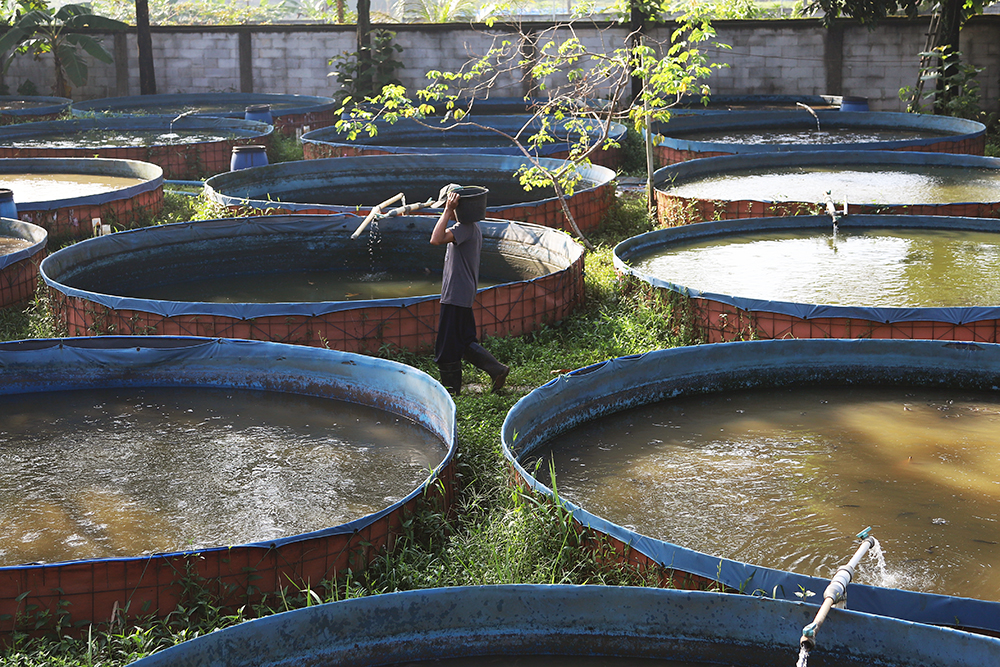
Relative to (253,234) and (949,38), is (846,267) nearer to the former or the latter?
(253,234)

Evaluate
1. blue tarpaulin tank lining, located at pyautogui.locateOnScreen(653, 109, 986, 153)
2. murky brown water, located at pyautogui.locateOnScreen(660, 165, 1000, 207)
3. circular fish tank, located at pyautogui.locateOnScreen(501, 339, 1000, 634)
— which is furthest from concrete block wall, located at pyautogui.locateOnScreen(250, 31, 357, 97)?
circular fish tank, located at pyautogui.locateOnScreen(501, 339, 1000, 634)

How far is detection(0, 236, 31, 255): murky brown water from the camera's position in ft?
26.6

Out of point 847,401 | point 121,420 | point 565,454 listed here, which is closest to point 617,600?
point 565,454

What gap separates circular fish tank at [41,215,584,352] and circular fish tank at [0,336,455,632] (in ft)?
1.46

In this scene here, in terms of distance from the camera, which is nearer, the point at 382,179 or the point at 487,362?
the point at 487,362

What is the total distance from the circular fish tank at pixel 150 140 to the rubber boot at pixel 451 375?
7862 mm

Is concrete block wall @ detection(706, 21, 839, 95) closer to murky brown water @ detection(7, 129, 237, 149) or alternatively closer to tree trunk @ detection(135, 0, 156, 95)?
murky brown water @ detection(7, 129, 237, 149)

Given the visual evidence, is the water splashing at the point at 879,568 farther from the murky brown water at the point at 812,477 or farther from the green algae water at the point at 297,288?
the green algae water at the point at 297,288

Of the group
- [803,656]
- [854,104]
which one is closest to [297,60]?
[854,104]

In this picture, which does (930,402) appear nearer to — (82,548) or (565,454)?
(565,454)

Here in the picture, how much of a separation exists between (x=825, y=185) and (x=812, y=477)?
6154 mm

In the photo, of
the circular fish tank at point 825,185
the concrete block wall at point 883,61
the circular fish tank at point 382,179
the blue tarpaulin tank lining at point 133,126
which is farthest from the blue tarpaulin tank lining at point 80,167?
the concrete block wall at point 883,61

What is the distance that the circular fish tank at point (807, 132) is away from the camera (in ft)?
36.7

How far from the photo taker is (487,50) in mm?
17828
